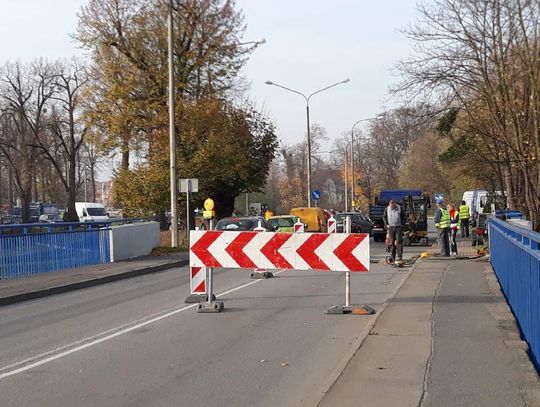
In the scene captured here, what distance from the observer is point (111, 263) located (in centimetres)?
2152

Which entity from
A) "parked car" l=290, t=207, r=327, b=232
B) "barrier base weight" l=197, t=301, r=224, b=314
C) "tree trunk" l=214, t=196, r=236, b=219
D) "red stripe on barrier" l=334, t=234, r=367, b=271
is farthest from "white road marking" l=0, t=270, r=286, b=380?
"tree trunk" l=214, t=196, r=236, b=219

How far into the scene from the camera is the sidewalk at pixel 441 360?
5988 millimetres

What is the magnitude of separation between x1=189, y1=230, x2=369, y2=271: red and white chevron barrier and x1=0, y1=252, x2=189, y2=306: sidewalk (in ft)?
15.4

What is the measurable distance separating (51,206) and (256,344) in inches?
3037

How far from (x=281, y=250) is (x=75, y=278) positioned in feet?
25.3

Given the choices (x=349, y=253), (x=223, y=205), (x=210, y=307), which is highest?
(x=223, y=205)

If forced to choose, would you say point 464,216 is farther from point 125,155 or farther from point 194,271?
point 194,271

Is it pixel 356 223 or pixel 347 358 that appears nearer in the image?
pixel 347 358

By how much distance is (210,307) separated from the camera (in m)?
11.7

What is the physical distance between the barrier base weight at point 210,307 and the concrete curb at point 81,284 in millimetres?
4550

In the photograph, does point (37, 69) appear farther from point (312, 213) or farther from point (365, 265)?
point (365, 265)

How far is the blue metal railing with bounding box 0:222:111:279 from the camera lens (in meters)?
17.5

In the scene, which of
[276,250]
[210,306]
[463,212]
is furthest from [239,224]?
[463,212]

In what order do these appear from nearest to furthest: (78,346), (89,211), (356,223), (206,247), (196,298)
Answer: (78,346)
(206,247)
(196,298)
(356,223)
(89,211)
